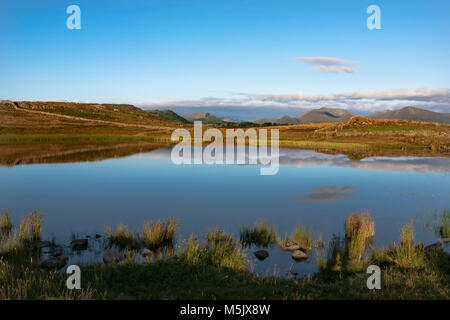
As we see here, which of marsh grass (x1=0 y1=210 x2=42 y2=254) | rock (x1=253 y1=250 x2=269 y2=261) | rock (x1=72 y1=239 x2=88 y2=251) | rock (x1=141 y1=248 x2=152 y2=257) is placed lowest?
rock (x1=253 y1=250 x2=269 y2=261)

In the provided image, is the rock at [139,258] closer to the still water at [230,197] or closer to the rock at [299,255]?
the still water at [230,197]

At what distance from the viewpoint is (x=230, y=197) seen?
2592 cm

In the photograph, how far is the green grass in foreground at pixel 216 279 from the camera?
9.53 metres

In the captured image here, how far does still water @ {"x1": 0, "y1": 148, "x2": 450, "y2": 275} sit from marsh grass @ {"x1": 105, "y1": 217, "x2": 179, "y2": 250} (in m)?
1.07

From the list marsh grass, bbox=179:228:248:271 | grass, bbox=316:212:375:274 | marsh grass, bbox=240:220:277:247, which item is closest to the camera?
marsh grass, bbox=179:228:248:271

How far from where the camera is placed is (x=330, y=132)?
93.6m

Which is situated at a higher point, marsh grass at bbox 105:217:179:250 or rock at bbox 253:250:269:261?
marsh grass at bbox 105:217:179:250

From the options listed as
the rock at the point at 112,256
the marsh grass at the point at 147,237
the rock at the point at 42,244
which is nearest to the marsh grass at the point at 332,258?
the marsh grass at the point at 147,237

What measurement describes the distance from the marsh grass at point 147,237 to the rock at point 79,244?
39.5 inches

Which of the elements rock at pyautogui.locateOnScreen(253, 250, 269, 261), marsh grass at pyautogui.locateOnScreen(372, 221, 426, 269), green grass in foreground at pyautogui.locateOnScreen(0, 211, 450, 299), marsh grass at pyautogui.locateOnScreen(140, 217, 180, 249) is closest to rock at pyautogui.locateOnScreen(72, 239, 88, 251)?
green grass in foreground at pyautogui.locateOnScreen(0, 211, 450, 299)

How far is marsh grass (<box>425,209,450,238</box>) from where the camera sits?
1716 cm

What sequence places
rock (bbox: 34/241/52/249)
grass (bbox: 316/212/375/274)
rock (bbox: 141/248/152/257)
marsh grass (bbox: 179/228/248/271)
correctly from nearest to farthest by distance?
marsh grass (bbox: 179/228/248/271) < grass (bbox: 316/212/375/274) < rock (bbox: 141/248/152/257) < rock (bbox: 34/241/52/249)

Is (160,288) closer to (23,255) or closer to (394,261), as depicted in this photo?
(23,255)

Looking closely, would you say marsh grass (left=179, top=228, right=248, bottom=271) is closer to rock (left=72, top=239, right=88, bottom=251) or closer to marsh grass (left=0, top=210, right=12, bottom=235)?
rock (left=72, top=239, right=88, bottom=251)
